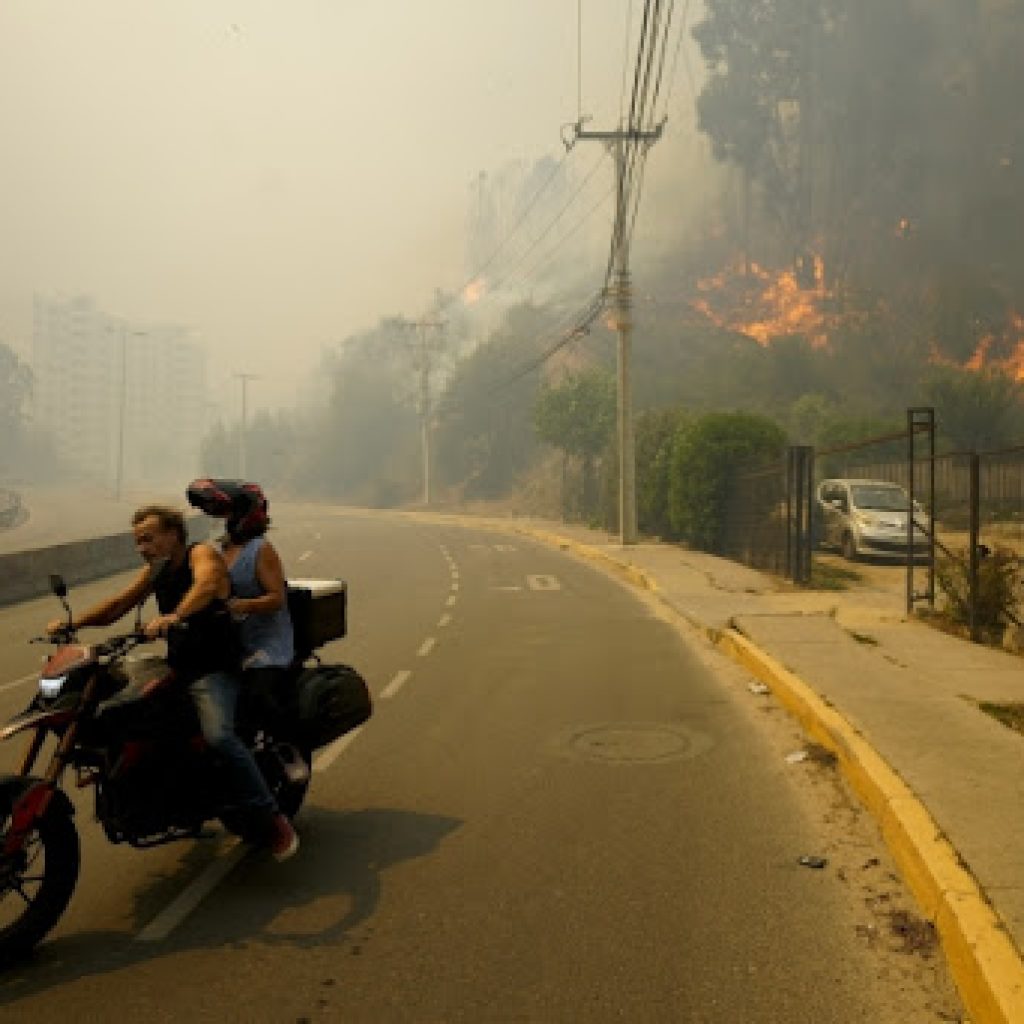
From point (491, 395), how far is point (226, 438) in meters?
61.1

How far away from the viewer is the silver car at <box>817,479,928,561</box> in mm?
23172

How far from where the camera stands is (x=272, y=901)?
4715 millimetres

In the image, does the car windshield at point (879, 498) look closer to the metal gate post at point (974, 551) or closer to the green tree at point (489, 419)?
the metal gate post at point (974, 551)

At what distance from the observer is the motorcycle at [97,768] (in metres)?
4.13

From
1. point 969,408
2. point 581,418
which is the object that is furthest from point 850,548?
point 969,408

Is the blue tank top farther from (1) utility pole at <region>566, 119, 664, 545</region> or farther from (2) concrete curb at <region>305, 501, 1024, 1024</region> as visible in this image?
(1) utility pole at <region>566, 119, 664, 545</region>

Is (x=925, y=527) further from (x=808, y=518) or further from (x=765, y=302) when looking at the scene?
(x=765, y=302)

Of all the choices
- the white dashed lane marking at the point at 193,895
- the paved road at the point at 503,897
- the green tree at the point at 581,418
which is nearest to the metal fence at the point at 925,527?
the paved road at the point at 503,897

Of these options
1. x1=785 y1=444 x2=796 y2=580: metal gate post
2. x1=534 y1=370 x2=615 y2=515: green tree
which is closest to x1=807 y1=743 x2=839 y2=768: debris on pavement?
x1=785 y1=444 x2=796 y2=580: metal gate post

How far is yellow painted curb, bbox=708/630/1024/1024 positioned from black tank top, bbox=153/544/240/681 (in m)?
3.43

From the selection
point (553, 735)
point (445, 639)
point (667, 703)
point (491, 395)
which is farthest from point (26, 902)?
point (491, 395)

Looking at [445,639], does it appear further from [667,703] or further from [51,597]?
[51,597]

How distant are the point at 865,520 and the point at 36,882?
71.5 ft

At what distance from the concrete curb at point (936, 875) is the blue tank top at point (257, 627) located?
331cm
